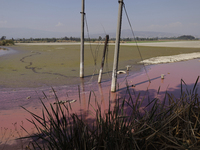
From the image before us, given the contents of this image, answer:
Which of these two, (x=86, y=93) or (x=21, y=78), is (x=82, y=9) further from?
(x=21, y=78)

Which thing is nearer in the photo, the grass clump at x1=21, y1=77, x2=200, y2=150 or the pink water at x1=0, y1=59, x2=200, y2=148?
the grass clump at x1=21, y1=77, x2=200, y2=150

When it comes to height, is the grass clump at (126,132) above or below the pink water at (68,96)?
above

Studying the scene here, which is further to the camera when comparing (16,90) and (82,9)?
(82,9)

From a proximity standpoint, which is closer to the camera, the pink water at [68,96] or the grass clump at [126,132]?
the grass clump at [126,132]

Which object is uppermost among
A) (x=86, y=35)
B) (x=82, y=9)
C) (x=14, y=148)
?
(x=82, y=9)

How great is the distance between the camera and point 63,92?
701cm

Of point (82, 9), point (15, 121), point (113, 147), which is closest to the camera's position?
point (113, 147)

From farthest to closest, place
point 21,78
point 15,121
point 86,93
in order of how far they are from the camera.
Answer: point 21,78 → point 86,93 → point 15,121

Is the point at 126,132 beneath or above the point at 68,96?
above

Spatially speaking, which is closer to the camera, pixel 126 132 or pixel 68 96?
pixel 126 132

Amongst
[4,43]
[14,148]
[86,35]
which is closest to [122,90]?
[86,35]

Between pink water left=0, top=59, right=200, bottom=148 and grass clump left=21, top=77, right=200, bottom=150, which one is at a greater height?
grass clump left=21, top=77, right=200, bottom=150

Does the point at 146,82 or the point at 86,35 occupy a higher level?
the point at 86,35

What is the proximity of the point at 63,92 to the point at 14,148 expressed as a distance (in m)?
3.70
